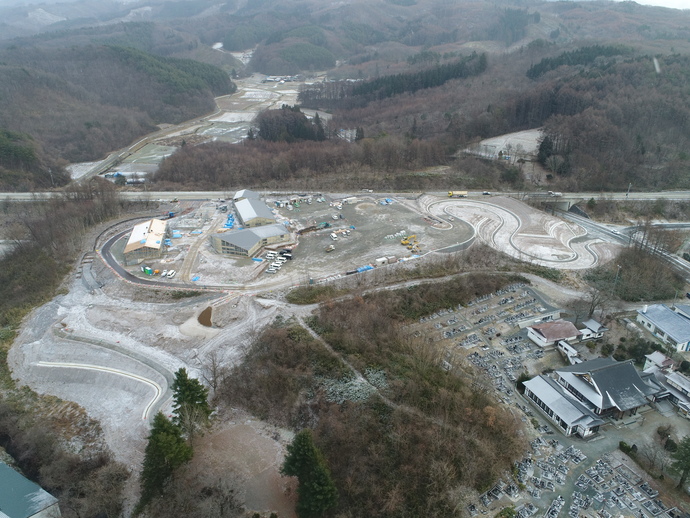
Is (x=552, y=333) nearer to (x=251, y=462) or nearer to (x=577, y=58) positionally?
(x=251, y=462)

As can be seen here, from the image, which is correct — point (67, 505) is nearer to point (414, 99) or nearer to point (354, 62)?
point (414, 99)

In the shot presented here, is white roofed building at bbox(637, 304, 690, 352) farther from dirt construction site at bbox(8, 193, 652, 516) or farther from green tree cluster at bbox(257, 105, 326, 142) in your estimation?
green tree cluster at bbox(257, 105, 326, 142)

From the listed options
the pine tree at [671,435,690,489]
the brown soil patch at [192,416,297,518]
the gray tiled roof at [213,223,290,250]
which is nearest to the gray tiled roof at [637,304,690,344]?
the pine tree at [671,435,690,489]

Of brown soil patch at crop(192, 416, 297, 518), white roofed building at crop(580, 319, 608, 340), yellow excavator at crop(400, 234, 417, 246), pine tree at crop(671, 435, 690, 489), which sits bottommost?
brown soil patch at crop(192, 416, 297, 518)

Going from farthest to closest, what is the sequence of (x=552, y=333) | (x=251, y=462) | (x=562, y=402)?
(x=552, y=333), (x=562, y=402), (x=251, y=462)

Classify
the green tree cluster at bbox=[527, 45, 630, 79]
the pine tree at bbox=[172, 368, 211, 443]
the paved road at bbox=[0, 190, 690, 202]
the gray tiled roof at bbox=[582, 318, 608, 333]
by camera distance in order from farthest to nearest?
1. the green tree cluster at bbox=[527, 45, 630, 79]
2. the paved road at bbox=[0, 190, 690, 202]
3. the gray tiled roof at bbox=[582, 318, 608, 333]
4. the pine tree at bbox=[172, 368, 211, 443]

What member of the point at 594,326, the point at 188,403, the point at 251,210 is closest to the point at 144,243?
the point at 251,210

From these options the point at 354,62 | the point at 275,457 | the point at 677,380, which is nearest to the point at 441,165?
the point at 677,380
